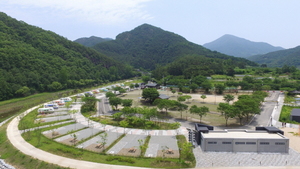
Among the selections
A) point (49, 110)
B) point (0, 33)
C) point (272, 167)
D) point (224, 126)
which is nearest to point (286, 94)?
point (224, 126)

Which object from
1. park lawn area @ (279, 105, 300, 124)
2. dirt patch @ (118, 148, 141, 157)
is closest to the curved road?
dirt patch @ (118, 148, 141, 157)

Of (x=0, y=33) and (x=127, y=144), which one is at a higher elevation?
(x=0, y=33)

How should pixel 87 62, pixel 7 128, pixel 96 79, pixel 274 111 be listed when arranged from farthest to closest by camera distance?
pixel 87 62
pixel 96 79
pixel 274 111
pixel 7 128

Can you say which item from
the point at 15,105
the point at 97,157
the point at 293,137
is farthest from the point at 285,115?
the point at 15,105

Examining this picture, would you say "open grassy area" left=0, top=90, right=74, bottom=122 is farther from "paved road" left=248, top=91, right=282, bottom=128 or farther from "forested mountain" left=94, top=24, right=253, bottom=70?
"forested mountain" left=94, top=24, right=253, bottom=70

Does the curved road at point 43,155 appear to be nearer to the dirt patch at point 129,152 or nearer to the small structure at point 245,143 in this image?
the dirt patch at point 129,152

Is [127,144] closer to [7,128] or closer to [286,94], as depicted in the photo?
[7,128]

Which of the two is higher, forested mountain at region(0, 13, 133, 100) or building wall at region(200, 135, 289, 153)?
forested mountain at region(0, 13, 133, 100)

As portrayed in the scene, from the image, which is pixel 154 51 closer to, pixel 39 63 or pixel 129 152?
pixel 39 63

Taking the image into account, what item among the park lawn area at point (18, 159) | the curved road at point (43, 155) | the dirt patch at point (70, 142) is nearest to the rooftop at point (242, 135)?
the curved road at point (43, 155)
